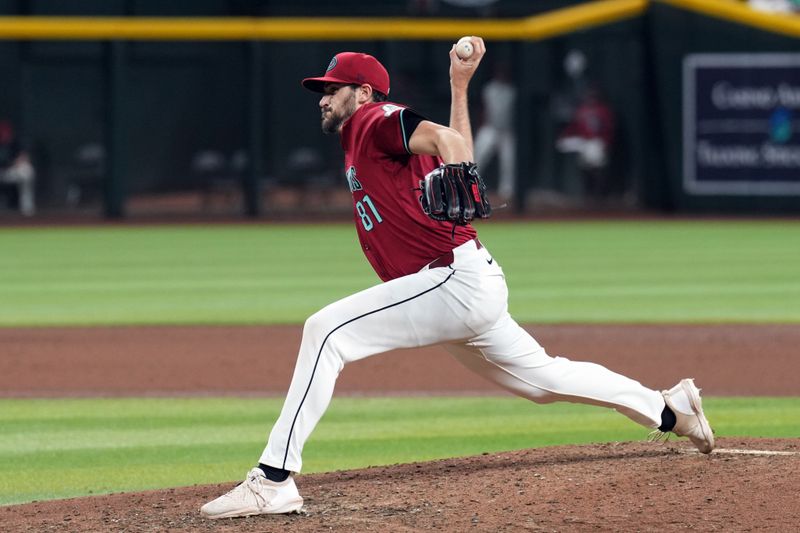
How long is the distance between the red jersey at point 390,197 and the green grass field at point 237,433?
1.32 m

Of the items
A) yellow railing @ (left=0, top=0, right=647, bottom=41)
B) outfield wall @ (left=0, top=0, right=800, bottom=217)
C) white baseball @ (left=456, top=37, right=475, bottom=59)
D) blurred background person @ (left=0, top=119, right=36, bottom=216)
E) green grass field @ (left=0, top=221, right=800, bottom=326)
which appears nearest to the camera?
white baseball @ (left=456, top=37, right=475, bottom=59)

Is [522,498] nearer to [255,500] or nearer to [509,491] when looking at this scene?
[509,491]

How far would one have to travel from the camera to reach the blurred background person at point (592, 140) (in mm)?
21078

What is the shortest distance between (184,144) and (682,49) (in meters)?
7.55

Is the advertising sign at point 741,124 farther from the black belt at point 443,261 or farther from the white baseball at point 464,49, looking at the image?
the black belt at point 443,261

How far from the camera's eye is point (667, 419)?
520 centimetres

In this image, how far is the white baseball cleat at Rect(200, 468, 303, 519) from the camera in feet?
14.9

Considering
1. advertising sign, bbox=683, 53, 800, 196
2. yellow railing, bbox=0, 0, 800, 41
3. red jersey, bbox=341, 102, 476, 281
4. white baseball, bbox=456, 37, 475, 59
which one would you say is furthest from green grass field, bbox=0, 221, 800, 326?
red jersey, bbox=341, 102, 476, 281

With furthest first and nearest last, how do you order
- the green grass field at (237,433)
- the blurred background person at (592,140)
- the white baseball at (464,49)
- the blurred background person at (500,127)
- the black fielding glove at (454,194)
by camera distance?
the blurred background person at (592,140) < the blurred background person at (500,127) < the green grass field at (237,433) < the white baseball at (464,49) < the black fielding glove at (454,194)

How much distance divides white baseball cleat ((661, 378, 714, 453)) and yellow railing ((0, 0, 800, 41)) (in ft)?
49.5

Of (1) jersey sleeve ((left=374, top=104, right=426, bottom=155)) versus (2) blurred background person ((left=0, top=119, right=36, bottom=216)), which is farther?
(2) blurred background person ((left=0, top=119, right=36, bottom=216))

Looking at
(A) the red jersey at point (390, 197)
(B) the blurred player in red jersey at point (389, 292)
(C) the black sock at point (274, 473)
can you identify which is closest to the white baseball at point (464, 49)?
(B) the blurred player in red jersey at point (389, 292)

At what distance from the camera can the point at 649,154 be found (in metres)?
21.2

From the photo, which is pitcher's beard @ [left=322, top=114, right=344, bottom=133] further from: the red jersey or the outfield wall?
the outfield wall
